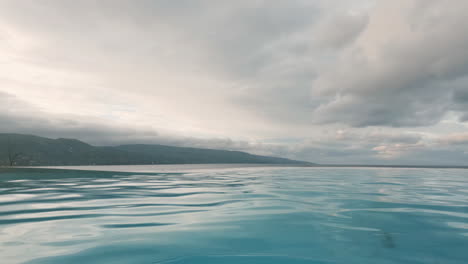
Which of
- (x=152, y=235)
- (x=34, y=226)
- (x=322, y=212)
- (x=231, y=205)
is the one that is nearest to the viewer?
(x=152, y=235)

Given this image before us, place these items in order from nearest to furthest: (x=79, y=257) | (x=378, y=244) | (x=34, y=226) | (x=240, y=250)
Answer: (x=79, y=257) < (x=240, y=250) < (x=378, y=244) < (x=34, y=226)

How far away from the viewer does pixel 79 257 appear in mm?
4176

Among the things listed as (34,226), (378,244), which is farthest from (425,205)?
(34,226)

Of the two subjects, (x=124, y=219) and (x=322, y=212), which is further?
(x=322, y=212)

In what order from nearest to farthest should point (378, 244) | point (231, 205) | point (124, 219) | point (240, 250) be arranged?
point (240, 250) < point (378, 244) < point (124, 219) < point (231, 205)

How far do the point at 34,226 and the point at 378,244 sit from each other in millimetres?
8733

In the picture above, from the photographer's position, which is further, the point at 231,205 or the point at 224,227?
the point at 231,205

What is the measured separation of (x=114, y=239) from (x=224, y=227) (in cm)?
272

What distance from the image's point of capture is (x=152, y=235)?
17.6 feet

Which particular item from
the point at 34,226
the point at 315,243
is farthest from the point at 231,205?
the point at 34,226

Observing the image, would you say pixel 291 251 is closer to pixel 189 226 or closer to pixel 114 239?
pixel 189 226

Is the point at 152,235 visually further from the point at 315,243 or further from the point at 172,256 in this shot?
the point at 315,243

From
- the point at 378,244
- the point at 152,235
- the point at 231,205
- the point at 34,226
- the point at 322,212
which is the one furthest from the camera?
the point at 231,205

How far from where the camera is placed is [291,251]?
4645mm
